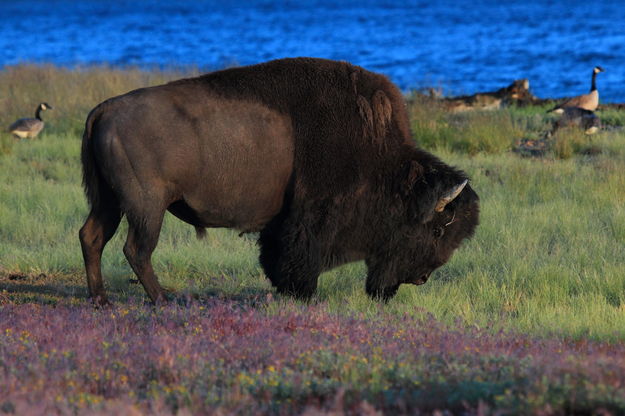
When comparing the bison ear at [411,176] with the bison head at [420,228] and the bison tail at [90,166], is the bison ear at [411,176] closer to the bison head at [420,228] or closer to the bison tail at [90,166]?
the bison head at [420,228]

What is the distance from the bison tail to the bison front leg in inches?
50.2

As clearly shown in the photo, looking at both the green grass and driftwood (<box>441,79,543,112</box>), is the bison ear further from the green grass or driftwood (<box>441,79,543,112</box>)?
driftwood (<box>441,79,543,112</box>)

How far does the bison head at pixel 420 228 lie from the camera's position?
296 inches

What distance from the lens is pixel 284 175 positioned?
7.35 m

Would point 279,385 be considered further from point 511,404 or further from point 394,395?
point 511,404

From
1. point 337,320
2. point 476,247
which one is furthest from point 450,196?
point 476,247

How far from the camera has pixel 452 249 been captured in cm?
770

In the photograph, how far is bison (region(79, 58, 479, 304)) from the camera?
22.6 ft

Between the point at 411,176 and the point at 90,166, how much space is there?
2283 mm

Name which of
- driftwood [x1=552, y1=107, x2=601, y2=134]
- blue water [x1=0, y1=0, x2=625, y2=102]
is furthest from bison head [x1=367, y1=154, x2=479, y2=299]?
blue water [x1=0, y1=0, x2=625, y2=102]

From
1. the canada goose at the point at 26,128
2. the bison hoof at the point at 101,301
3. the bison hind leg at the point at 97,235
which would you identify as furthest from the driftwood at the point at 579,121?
the bison hoof at the point at 101,301

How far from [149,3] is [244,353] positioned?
425ft

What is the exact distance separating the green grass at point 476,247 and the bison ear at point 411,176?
0.78m

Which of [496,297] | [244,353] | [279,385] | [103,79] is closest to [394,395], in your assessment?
[279,385]
